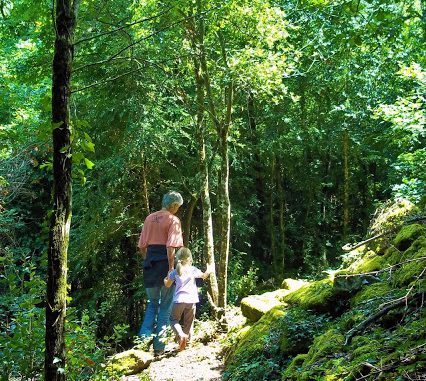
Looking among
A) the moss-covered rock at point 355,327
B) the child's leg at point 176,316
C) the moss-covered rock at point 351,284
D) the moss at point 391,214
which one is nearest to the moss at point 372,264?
the moss-covered rock at point 355,327

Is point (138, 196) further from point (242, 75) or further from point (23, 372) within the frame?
point (23, 372)

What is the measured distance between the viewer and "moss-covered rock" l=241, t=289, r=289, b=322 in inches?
253

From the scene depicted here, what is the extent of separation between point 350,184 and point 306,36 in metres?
4.54

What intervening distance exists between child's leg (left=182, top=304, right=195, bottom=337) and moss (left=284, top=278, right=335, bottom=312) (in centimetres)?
147

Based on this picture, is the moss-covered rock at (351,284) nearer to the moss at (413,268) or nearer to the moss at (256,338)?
the moss at (413,268)

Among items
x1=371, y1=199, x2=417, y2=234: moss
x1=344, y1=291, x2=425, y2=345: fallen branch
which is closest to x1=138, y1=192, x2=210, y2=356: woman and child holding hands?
x1=371, y1=199, x2=417, y2=234: moss

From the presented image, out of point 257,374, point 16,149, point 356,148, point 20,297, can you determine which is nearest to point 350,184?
point 356,148

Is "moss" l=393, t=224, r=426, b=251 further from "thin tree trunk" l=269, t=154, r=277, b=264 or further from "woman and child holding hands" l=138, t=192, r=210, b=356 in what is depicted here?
"thin tree trunk" l=269, t=154, r=277, b=264

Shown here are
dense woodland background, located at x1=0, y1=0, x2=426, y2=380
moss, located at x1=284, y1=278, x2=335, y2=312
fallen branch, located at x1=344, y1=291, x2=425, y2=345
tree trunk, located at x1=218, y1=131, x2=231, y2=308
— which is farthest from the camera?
tree trunk, located at x1=218, y1=131, x2=231, y2=308

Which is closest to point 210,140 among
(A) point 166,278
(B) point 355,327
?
(A) point 166,278

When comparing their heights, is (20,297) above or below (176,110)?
below

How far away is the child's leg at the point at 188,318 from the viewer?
6714 mm

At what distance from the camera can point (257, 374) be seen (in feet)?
14.7

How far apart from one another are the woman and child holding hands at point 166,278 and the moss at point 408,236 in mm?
2848
